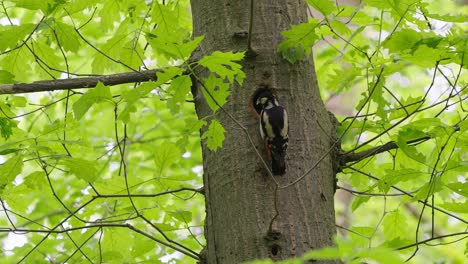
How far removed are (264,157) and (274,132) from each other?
0.10 metres

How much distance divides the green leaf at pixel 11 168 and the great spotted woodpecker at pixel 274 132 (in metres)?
0.91

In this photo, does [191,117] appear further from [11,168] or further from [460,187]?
[460,187]

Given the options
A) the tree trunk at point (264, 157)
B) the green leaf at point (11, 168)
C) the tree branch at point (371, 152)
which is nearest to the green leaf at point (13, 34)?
the green leaf at point (11, 168)

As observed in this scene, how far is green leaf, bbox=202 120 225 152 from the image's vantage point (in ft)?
7.14

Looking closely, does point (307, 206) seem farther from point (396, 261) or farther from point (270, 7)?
point (396, 261)

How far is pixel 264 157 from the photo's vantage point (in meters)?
2.22

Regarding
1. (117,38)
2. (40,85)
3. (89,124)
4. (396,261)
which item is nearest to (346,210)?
(89,124)

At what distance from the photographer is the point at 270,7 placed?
8.10ft

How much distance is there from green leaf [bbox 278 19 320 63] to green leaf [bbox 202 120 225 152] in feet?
1.21

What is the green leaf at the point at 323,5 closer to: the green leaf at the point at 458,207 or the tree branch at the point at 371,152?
the tree branch at the point at 371,152

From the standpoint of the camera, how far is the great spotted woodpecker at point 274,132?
2.18 meters

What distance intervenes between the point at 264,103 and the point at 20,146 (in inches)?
36.1

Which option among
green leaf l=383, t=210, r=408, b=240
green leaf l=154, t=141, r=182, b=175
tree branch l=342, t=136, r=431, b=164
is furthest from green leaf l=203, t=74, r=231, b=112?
green leaf l=383, t=210, r=408, b=240

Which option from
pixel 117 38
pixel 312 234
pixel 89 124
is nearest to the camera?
pixel 312 234
